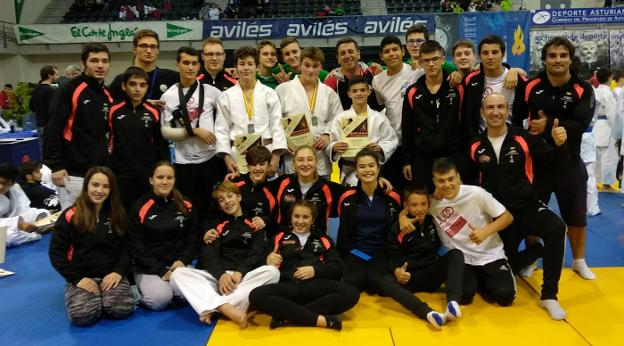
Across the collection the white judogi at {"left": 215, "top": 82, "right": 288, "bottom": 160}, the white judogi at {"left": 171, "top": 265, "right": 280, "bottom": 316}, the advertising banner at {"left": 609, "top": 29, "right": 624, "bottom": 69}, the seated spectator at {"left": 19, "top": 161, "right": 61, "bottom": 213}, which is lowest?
the white judogi at {"left": 171, "top": 265, "right": 280, "bottom": 316}

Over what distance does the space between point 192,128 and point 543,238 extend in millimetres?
3197

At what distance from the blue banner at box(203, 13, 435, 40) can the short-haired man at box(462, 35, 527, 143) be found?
41.0 feet

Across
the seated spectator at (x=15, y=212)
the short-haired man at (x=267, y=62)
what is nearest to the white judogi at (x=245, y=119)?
the short-haired man at (x=267, y=62)

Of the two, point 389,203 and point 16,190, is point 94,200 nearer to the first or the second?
point 389,203

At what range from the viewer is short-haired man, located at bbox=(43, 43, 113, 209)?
4.04 meters

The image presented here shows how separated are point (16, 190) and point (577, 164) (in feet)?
20.9

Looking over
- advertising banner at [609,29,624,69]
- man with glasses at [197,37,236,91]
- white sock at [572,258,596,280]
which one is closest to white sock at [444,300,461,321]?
white sock at [572,258,596,280]

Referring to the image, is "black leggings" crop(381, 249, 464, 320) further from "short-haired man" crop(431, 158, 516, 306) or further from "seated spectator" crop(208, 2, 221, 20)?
"seated spectator" crop(208, 2, 221, 20)

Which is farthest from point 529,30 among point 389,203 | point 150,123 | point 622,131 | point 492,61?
point 150,123

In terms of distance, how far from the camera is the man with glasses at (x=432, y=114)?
4215 millimetres

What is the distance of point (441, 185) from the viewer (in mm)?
3830

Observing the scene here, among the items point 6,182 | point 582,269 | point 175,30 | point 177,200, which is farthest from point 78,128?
point 175,30

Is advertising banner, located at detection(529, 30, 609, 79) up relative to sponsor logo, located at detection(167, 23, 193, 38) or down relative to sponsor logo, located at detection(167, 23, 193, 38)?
down

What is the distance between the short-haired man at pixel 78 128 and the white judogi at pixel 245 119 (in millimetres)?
1029
